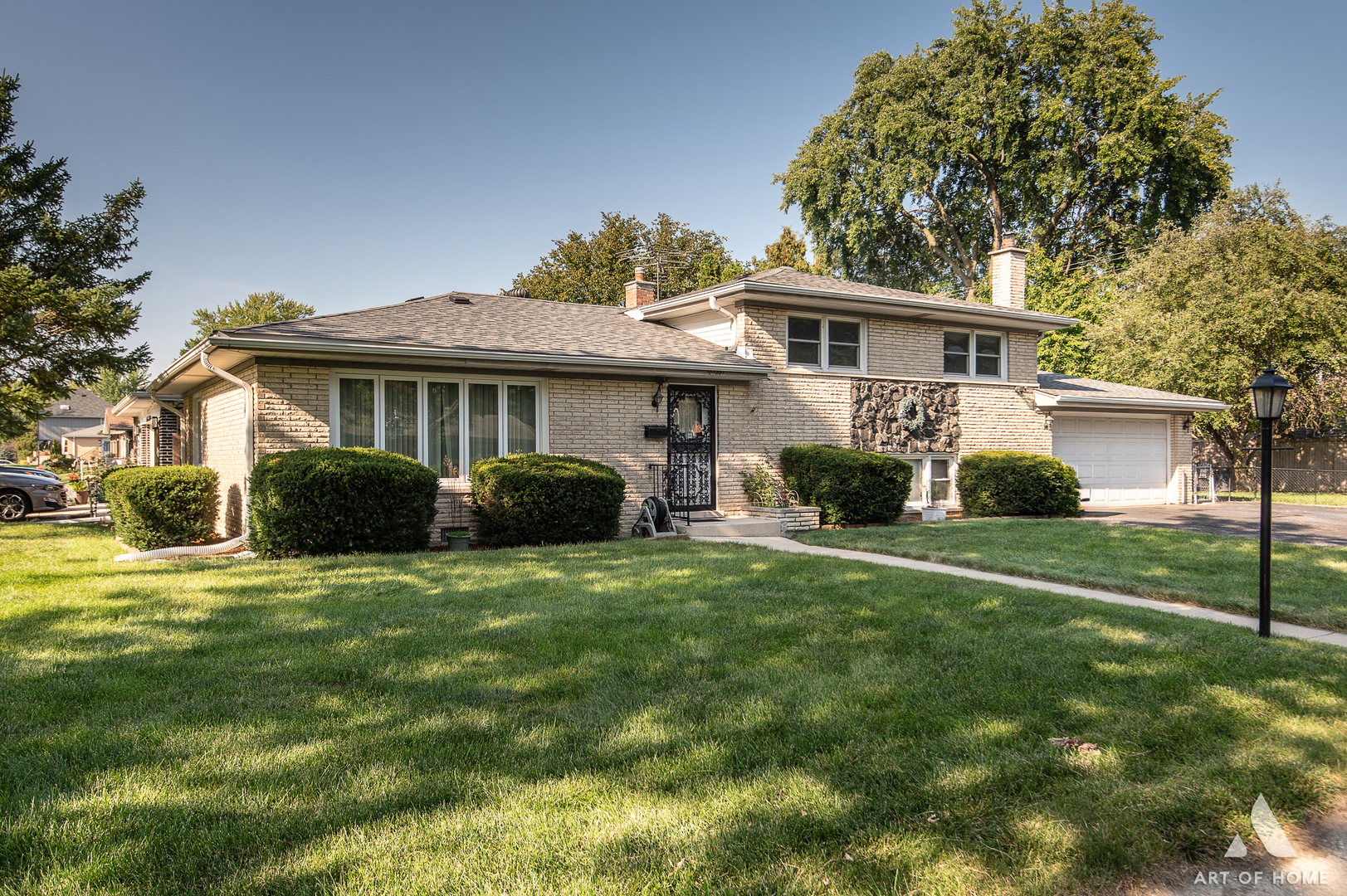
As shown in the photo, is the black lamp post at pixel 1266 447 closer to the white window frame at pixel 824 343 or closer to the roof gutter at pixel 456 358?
the roof gutter at pixel 456 358

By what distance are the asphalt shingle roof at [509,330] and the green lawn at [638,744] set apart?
551 centimetres

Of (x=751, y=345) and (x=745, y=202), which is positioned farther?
(x=745, y=202)

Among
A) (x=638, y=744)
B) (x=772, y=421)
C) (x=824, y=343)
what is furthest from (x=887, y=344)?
(x=638, y=744)

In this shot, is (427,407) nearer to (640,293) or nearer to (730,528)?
(730,528)

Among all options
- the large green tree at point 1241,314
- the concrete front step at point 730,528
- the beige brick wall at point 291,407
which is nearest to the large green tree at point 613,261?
the large green tree at point 1241,314

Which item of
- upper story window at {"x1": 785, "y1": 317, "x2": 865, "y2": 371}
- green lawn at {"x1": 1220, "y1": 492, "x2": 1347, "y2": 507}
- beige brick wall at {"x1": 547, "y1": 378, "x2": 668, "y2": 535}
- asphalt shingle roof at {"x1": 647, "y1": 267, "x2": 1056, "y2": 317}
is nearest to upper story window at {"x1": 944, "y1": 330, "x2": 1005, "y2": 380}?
asphalt shingle roof at {"x1": 647, "y1": 267, "x2": 1056, "y2": 317}

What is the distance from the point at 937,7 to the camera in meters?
30.1

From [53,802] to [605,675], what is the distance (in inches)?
103

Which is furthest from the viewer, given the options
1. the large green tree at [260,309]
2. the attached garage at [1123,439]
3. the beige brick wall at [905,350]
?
the large green tree at [260,309]

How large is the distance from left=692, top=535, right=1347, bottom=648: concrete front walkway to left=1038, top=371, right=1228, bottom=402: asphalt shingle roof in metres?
10.7

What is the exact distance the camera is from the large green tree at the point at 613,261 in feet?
111

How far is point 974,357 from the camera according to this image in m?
17.8

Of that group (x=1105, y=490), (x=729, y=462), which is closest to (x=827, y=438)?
(x=729, y=462)

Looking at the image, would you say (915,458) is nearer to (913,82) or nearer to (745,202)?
(745,202)
